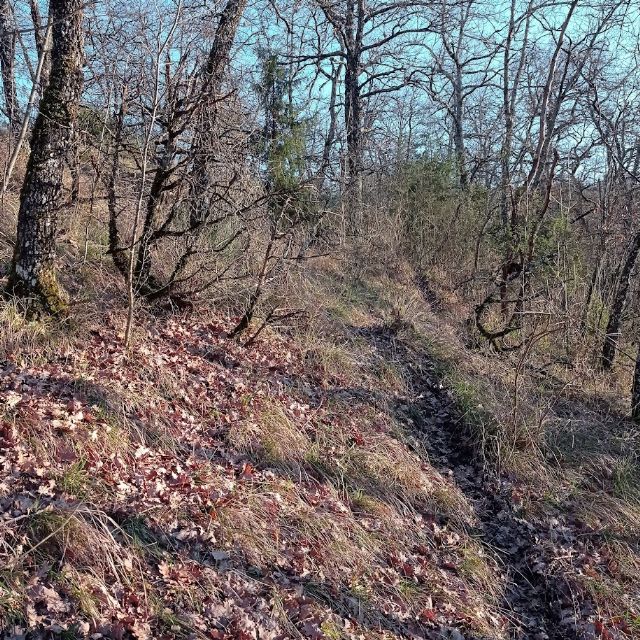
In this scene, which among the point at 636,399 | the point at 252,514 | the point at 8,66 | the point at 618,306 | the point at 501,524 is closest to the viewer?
the point at 252,514

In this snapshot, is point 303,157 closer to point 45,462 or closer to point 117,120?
point 117,120

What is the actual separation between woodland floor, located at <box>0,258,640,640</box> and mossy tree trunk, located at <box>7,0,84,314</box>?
0.41 metres

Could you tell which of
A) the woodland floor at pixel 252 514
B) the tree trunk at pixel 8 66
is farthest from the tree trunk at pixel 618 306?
the tree trunk at pixel 8 66

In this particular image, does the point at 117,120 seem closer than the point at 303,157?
Yes

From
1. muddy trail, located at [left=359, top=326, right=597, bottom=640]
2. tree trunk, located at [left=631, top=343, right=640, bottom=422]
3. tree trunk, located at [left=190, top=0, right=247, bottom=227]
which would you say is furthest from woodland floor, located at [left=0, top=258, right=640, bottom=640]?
tree trunk, located at [left=631, top=343, right=640, bottom=422]

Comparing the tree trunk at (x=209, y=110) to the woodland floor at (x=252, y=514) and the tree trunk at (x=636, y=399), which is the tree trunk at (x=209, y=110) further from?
the tree trunk at (x=636, y=399)

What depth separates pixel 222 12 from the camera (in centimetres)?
581

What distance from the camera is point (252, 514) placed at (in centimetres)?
346

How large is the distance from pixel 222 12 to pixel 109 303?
11.5ft

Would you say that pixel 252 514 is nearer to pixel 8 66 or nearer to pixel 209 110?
pixel 209 110

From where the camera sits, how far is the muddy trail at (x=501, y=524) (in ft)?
11.6

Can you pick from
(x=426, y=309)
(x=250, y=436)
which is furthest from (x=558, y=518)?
(x=426, y=309)

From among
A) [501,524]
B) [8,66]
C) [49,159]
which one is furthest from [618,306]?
[8,66]

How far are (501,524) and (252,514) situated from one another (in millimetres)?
2250
